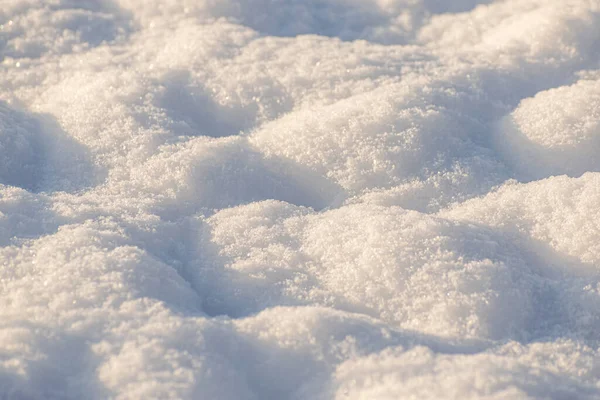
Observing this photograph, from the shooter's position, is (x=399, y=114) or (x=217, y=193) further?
(x=399, y=114)

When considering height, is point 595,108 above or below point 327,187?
above

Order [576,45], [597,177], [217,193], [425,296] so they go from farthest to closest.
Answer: [576,45] < [217,193] < [597,177] < [425,296]

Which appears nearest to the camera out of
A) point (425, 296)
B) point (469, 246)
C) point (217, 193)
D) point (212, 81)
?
point (425, 296)

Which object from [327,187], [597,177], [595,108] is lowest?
[597,177]

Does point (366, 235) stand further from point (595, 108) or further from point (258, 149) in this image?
point (595, 108)

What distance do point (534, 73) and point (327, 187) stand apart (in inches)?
50.2

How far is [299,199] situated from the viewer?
7.54 feet

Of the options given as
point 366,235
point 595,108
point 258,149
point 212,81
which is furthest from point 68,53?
point 595,108

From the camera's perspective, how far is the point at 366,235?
1951mm

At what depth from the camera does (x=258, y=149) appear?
2406 mm

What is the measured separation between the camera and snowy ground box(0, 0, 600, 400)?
157cm

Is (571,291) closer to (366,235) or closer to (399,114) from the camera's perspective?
(366,235)

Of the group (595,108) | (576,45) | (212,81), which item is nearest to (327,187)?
(212,81)

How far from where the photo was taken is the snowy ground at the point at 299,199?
1574mm
